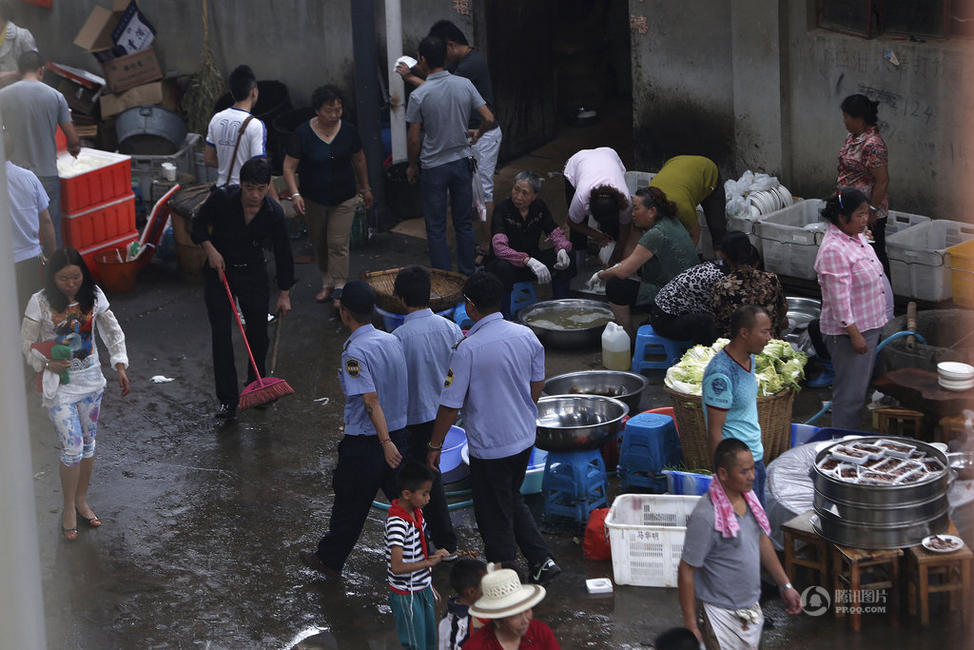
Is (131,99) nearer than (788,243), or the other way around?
(788,243)

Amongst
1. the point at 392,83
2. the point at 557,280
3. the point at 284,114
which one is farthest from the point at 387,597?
the point at 284,114

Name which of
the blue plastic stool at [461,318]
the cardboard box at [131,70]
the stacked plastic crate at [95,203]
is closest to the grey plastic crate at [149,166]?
the stacked plastic crate at [95,203]

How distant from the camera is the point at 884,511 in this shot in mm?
5762

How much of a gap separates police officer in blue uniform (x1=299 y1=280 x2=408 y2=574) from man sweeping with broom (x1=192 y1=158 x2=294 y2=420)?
2057 mm

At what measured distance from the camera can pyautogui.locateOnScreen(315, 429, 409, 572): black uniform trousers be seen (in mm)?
6281

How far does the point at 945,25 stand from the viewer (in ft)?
32.2

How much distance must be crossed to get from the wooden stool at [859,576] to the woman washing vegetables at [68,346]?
161 inches

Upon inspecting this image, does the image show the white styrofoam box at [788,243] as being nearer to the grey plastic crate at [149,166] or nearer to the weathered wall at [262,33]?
the weathered wall at [262,33]

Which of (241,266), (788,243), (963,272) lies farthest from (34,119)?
(963,272)

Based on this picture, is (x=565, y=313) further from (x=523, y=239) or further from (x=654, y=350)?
(x=654, y=350)

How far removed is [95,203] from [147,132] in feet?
10.4

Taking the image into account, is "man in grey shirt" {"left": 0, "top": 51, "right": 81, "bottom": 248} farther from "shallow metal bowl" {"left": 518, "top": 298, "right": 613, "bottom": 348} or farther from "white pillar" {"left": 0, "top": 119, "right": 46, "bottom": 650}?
"white pillar" {"left": 0, "top": 119, "right": 46, "bottom": 650}

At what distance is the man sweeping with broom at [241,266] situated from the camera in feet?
26.6

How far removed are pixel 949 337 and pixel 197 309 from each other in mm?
6224
